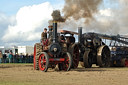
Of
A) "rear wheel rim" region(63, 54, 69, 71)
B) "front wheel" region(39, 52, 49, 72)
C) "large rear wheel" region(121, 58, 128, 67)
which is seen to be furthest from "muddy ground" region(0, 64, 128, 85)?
"large rear wheel" region(121, 58, 128, 67)

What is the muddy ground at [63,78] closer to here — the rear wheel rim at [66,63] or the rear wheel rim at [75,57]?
the rear wheel rim at [66,63]

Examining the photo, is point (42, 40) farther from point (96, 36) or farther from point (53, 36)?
point (96, 36)

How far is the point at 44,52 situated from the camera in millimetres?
14773

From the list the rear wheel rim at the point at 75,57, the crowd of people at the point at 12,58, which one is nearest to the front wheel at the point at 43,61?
the rear wheel rim at the point at 75,57

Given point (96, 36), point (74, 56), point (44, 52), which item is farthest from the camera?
point (96, 36)

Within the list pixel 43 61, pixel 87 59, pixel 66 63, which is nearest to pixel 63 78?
pixel 43 61

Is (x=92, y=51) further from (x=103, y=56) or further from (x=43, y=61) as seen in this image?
(x=43, y=61)

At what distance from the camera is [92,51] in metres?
20.3

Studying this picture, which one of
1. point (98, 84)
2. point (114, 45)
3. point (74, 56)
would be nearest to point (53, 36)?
point (74, 56)

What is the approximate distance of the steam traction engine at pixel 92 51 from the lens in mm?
19562

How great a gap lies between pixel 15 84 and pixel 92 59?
11832mm

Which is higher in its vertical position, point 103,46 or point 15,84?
point 103,46

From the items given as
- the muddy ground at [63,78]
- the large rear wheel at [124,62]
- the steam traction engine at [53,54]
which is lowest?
the muddy ground at [63,78]

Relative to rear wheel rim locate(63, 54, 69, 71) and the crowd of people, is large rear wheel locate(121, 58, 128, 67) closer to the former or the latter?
rear wheel rim locate(63, 54, 69, 71)
